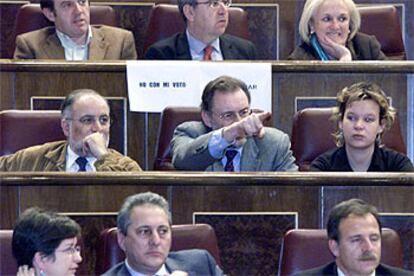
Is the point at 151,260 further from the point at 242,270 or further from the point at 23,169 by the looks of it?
the point at 23,169

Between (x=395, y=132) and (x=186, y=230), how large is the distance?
3.30ft

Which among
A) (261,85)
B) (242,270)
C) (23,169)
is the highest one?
(261,85)

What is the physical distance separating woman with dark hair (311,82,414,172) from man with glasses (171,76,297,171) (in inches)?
4.8

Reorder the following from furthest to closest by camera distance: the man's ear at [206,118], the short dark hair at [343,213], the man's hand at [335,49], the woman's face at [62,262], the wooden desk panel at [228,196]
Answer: the man's hand at [335,49] < the man's ear at [206,118] < the wooden desk panel at [228,196] < the short dark hair at [343,213] < the woman's face at [62,262]

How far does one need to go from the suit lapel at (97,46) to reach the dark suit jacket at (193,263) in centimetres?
146

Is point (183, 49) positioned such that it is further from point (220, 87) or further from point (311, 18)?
point (220, 87)

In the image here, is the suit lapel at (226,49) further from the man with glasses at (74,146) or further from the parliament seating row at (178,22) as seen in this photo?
the man with glasses at (74,146)

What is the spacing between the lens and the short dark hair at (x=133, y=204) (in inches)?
113

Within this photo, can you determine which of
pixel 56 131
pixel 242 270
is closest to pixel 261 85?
pixel 56 131

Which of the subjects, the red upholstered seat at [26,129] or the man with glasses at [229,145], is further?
the red upholstered seat at [26,129]

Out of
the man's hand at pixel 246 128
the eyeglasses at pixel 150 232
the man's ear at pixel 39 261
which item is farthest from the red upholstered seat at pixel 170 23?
the man's ear at pixel 39 261

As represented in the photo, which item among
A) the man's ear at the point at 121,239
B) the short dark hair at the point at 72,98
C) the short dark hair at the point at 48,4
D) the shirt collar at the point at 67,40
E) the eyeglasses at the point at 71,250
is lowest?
the eyeglasses at the point at 71,250

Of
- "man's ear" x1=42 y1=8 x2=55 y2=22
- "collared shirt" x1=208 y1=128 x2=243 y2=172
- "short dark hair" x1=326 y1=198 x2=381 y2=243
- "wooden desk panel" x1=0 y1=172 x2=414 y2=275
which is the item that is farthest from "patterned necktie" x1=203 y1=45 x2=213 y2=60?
"short dark hair" x1=326 y1=198 x2=381 y2=243

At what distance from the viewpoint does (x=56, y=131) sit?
3.71 meters
